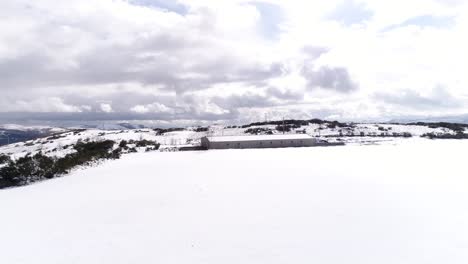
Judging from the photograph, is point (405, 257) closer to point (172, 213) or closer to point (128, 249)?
point (128, 249)

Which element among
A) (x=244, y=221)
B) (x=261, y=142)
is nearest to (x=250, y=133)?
(x=261, y=142)

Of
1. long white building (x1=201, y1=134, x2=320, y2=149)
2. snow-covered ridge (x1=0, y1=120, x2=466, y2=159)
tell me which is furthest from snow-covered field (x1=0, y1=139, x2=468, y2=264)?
snow-covered ridge (x1=0, y1=120, x2=466, y2=159)

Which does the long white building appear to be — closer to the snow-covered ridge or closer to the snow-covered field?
the snow-covered ridge

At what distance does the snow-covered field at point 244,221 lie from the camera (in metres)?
10.3

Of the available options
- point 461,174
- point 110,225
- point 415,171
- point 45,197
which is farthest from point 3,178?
point 461,174

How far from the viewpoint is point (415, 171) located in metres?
27.7

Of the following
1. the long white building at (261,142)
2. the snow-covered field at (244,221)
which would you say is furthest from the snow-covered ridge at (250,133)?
the snow-covered field at (244,221)

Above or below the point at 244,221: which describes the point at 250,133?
above

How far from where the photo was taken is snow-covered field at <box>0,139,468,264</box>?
10.3 metres

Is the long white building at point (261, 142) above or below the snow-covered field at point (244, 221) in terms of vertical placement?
above

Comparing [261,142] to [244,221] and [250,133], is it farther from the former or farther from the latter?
[250,133]

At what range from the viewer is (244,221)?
13695 mm

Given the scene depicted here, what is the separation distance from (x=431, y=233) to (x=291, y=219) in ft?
16.2

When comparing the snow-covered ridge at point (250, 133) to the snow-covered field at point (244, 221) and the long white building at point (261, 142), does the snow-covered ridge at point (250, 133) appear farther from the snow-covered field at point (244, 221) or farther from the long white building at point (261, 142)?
the snow-covered field at point (244, 221)
